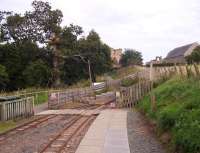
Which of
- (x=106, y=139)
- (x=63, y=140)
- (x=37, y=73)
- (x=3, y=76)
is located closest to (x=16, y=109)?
(x=63, y=140)

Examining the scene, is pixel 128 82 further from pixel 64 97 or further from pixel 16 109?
pixel 16 109

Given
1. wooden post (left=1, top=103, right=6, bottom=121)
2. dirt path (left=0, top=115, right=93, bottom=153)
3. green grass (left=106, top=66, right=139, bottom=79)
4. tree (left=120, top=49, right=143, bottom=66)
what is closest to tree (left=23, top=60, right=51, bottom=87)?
green grass (left=106, top=66, right=139, bottom=79)

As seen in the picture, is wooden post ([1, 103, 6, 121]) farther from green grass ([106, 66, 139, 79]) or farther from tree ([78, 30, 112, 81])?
tree ([78, 30, 112, 81])

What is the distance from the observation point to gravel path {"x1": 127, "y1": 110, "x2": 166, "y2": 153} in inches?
525

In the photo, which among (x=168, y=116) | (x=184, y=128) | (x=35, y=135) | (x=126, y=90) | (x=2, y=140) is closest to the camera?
(x=184, y=128)

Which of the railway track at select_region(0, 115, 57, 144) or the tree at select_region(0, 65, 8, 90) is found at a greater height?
the tree at select_region(0, 65, 8, 90)

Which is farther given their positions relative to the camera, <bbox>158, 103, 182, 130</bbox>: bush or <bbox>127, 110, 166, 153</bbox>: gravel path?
<bbox>158, 103, 182, 130</bbox>: bush

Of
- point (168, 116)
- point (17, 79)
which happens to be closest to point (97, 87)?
point (17, 79)

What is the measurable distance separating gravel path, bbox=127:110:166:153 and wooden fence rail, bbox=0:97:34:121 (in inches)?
337

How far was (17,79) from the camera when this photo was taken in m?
71.0

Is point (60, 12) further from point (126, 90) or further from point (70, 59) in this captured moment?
point (126, 90)

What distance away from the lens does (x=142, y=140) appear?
605 inches

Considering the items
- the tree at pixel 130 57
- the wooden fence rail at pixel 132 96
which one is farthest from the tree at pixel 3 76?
the tree at pixel 130 57

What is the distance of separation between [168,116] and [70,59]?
193 feet
